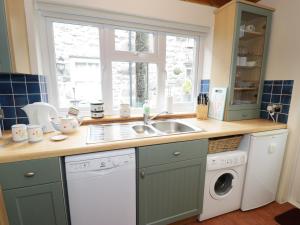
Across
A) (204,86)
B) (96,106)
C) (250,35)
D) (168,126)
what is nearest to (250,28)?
(250,35)

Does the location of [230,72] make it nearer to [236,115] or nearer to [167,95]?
[236,115]

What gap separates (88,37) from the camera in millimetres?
1649

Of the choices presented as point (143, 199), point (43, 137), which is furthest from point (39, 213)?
point (143, 199)

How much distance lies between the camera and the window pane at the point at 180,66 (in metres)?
2.02

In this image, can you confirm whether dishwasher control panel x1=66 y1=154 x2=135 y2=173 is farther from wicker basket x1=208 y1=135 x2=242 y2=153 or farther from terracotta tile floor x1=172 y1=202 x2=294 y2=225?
terracotta tile floor x1=172 y1=202 x2=294 y2=225

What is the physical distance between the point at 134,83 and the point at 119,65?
260 mm

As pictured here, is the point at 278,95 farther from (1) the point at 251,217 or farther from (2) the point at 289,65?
(1) the point at 251,217

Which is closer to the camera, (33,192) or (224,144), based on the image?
(33,192)

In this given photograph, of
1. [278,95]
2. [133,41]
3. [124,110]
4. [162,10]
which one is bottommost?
[124,110]

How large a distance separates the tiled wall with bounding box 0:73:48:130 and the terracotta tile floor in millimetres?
1675

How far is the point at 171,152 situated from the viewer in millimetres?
1252

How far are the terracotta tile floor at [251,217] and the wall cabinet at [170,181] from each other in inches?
8.7

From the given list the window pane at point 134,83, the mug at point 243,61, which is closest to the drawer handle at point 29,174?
the window pane at point 134,83

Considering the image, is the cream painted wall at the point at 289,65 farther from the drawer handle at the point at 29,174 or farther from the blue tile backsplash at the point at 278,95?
the drawer handle at the point at 29,174
